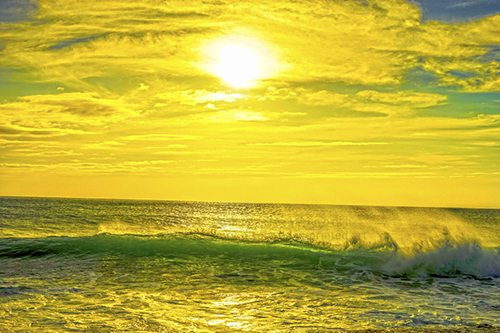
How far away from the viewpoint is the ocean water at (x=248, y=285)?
29.2 ft

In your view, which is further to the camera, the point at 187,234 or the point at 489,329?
the point at 187,234

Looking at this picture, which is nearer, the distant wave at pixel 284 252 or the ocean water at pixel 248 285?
the ocean water at pixel 248 285

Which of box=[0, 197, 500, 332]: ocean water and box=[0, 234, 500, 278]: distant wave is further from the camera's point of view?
box=[0, 234, 500, 278]: distant wave

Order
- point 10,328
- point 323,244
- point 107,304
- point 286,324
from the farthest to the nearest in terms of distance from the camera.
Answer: point 323,244 → point 107,304 → point 286,324 → point 10,328

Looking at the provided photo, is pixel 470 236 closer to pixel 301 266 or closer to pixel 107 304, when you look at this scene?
pixel 301 266

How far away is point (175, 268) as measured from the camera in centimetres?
1720

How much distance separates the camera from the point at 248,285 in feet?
44.6

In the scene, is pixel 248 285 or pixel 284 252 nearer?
pixel 248 285

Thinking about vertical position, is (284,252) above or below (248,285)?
above

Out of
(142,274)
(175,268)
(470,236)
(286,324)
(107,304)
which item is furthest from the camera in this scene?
(470,236)

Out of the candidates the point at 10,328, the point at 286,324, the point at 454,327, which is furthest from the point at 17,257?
the point at 454,327

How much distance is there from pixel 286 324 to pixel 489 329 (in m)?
4.27

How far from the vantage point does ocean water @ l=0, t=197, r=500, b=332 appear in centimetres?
891

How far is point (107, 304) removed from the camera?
33.5 ft
